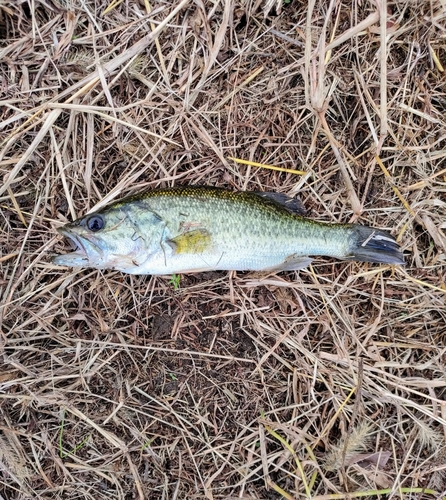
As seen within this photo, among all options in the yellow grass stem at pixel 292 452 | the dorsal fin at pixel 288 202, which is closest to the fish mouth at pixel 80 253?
the dorsal fin at pixel 288 202

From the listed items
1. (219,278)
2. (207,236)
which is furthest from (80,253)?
(219,278)

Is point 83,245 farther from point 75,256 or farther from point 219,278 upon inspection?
point 219,278

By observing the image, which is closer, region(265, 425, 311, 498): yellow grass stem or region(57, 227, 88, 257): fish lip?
region(57, 227, 88, 257): fish lip

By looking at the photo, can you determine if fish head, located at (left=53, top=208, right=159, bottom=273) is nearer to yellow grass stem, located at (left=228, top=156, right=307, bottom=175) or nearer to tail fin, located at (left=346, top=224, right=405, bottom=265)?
yellow grass stem, located at (left=228, top=156, right=307, bottom=175)

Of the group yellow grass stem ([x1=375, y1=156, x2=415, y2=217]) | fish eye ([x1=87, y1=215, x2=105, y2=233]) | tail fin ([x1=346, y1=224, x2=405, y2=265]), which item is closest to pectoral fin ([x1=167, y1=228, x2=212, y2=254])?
fish eye ([x1=87, y1=215, x2=105, y2=233])

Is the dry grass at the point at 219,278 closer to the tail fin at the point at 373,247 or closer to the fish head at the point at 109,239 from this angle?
the tail fin at the point at 373,247
